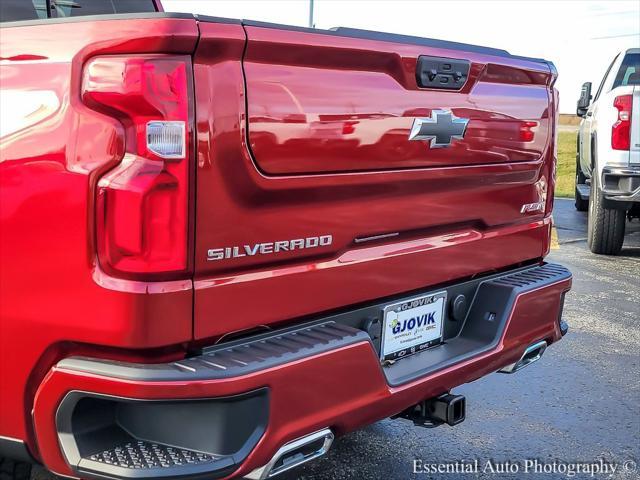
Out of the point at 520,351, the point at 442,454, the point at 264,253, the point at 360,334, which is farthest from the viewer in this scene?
the point at 442,454

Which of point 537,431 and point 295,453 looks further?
point 537,431

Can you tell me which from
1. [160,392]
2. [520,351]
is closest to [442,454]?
[520,351]

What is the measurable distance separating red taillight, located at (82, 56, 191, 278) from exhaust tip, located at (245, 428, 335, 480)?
1.99 ft

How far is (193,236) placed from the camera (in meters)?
1.92

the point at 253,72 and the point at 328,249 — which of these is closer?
the point at 253,72

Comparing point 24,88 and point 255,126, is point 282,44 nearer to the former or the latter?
point 255,126

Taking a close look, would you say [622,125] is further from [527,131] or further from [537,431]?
[527,131]

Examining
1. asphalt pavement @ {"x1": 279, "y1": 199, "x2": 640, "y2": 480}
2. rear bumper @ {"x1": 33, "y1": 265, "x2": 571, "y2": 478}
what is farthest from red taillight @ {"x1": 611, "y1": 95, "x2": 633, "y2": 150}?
rear bumper @ {"x1": 33, "y1": 265, "x2": 571, "y2": 478}

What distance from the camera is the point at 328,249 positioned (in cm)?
229

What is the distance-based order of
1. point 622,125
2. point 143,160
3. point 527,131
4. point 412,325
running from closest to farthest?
point 143,160
point 412,325
point 527,131
point 622,125

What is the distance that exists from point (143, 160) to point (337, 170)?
634mm

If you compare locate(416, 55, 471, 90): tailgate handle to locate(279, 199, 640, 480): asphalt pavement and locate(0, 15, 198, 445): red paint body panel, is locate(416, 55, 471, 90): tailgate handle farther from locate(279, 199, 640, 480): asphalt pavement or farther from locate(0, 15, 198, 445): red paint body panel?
locate(279, 199, 640, 480): asphalt pavement

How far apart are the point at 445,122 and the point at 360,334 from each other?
820 mm

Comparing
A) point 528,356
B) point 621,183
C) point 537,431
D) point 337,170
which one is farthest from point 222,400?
point 621,183
